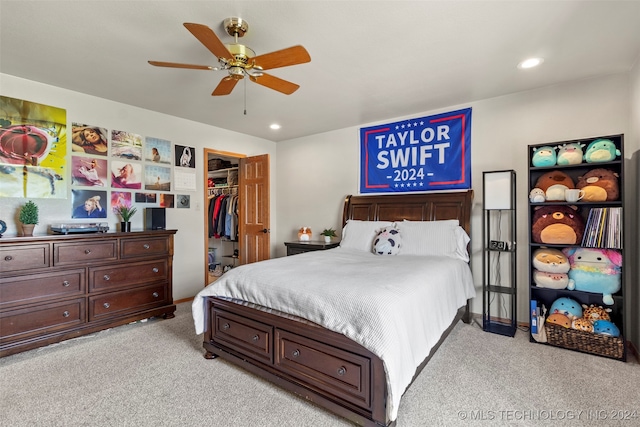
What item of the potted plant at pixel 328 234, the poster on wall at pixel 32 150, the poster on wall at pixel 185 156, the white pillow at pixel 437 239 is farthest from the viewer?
the potted plant at pixel 328 234

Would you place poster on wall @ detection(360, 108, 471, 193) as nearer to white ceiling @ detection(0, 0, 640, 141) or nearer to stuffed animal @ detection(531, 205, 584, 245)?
white ceiling @ detection(0, 0, 640, 141)

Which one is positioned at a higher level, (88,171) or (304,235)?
(88,171)

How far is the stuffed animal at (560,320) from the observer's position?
268 cm

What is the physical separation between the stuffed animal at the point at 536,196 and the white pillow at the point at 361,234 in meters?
1.44

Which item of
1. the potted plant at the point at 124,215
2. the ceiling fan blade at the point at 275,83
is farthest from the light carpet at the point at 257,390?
the ceiling fan blade at the point at 275,83

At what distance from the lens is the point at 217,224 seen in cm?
567

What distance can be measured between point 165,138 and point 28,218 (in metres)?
1.75

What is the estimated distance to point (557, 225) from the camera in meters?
2.79

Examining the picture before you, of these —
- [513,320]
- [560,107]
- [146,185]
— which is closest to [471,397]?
[513,320]

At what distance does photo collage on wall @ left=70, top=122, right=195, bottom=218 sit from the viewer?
3.24 metres

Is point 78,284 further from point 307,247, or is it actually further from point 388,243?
point 388,243

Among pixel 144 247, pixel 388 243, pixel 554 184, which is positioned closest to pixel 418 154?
pixel 388 243

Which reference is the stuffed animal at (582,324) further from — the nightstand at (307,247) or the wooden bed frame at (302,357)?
the nightstand at (307,247)

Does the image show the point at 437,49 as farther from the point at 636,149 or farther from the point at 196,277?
the point at 196,277
